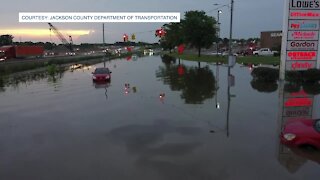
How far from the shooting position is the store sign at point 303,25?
3319 centimetres

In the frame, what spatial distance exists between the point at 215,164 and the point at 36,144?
6818 millimetres

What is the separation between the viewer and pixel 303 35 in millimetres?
33438

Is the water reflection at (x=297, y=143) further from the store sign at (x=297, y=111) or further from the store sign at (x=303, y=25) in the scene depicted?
the store sign at (x=303, y=25)

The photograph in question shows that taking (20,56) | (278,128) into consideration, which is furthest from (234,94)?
(20,56)

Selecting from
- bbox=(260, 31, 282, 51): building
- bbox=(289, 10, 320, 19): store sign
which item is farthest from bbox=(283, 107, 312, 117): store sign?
bbox=(260, 31, 282, 51): building

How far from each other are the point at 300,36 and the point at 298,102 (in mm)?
14078

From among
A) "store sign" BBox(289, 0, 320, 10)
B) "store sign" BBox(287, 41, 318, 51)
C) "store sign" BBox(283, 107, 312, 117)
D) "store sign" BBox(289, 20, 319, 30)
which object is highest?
"store sign" BBox(289, 0, 320, 10)

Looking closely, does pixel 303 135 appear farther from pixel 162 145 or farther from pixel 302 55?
pixel 302 55

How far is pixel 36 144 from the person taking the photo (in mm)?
13234

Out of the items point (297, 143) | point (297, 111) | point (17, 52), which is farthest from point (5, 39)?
point (297, 143)

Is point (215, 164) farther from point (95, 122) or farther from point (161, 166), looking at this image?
point (95, 122)

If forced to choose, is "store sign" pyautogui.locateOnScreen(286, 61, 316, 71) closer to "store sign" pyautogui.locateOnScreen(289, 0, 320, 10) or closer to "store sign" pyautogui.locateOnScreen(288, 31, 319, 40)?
"store sign" pyautogui.locateOnScreen(288, 31, 319, 40)

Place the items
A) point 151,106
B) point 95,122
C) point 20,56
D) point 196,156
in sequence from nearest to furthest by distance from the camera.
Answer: point 196,156 → point 95,122 → point 151,106 → point 20,56

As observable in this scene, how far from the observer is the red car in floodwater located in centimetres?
1202
